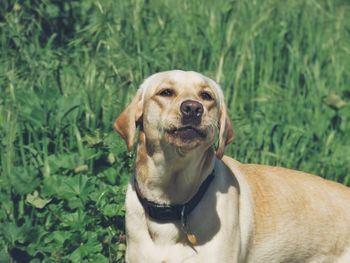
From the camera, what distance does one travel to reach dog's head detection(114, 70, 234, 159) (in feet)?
13.2

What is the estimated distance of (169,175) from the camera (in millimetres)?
4297

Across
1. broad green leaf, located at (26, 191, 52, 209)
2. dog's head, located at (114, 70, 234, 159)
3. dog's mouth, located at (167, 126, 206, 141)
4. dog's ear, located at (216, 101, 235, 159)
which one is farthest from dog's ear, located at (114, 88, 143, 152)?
broad green leaf, located at (26, 191, 52, 209)

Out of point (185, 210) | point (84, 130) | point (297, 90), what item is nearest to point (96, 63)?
point (84, 130)

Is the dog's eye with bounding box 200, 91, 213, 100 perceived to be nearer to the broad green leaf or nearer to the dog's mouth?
the dog's mouth

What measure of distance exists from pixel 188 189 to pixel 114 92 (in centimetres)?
159

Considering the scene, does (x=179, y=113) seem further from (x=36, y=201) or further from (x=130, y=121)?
(x=36, y=201)

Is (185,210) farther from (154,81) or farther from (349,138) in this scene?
(349,138)

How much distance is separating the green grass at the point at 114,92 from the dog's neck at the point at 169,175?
55 cm

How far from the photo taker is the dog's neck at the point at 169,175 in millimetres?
4270

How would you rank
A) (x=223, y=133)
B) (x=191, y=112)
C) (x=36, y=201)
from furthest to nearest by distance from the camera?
(x=36, y=201) < (x=223, y=133) < (x=191, y=112)

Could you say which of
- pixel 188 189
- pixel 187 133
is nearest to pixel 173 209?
pixel 188 189

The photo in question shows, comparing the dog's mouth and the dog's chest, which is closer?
the dog's mouth

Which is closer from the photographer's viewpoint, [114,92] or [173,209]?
[173,209]

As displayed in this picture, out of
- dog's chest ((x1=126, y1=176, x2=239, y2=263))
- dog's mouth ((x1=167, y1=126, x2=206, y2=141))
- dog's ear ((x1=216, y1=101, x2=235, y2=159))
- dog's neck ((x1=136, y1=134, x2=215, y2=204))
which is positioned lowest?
dog's chest ((x1=126, y1=176, x2=239, y2=263))
